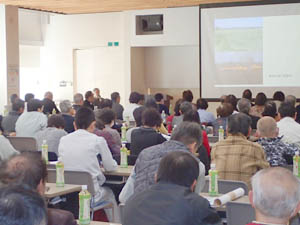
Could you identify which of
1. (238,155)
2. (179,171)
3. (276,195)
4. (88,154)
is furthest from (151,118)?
(276,195)

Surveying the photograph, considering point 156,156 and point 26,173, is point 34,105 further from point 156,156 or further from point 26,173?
point 26,173

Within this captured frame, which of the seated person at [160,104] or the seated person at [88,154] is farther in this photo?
the seated person at [160,104]

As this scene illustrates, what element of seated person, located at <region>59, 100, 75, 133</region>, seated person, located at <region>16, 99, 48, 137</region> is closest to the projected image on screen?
seated person, located at <region>59, 100, 75, 133</region>

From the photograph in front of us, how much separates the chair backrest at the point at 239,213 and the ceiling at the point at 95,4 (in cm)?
901

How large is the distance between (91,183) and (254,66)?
8.09 m

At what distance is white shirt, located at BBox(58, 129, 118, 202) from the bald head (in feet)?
9.22

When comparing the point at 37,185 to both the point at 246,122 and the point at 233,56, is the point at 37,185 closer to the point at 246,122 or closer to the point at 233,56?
the point at 246,122

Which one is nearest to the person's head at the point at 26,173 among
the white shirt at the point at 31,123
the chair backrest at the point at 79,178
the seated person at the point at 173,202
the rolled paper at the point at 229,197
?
the seated person at the point at 173,202

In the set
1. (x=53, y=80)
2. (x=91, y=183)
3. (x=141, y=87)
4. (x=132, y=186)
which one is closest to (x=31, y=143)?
(x=91, y=183)

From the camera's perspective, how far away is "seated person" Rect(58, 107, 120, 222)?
5.03 metres

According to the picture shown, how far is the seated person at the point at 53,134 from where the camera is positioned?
6.28 metres

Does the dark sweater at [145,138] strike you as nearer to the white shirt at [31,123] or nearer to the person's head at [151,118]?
the person's head at [151,118]

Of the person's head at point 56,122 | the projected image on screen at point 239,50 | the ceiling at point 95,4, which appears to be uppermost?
the ceiling at point 95,4

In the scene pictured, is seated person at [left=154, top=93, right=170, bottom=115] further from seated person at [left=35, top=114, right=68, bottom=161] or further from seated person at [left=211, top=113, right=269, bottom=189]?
seated person at [left=211, top=113, right=269, bottom=189]
